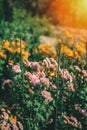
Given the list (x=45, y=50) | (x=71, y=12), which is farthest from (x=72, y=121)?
(x=71, y=12)

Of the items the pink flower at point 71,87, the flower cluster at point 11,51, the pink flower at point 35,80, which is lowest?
the pink flower at point 35,80

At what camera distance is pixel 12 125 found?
5.15 metres

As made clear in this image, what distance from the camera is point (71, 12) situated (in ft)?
76.6

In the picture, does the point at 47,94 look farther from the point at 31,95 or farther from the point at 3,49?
the point at 3,49

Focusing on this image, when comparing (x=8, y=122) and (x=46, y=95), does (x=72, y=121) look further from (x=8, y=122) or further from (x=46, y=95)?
(x=8, y=122)

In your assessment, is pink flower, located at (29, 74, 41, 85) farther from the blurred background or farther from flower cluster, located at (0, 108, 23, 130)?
the blurred background

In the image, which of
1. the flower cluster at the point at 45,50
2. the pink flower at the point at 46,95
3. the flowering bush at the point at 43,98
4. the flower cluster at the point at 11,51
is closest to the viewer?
the pink flower at the point at 46,95

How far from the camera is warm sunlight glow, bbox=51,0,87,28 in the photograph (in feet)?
73.7

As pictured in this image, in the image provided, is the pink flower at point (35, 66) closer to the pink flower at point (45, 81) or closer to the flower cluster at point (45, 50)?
the pink flower at point (45, 81)

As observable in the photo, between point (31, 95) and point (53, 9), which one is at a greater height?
point (53, 9)

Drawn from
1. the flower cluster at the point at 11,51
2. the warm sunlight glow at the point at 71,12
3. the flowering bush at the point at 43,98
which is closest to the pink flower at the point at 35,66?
the flowering bush at the point at 43,98

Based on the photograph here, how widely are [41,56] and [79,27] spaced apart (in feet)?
52.5

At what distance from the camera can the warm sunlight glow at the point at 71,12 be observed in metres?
22.5

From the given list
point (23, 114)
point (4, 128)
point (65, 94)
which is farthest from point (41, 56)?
point (4, 128)
